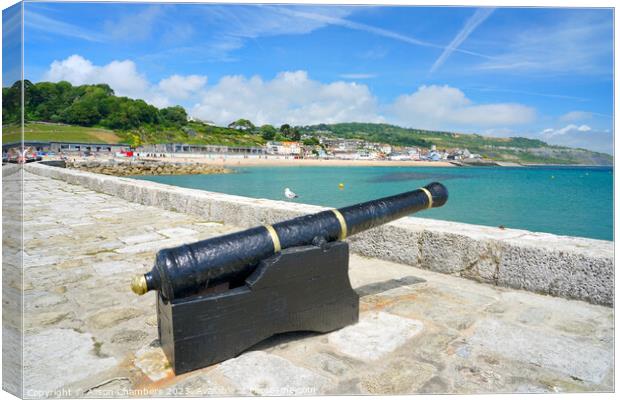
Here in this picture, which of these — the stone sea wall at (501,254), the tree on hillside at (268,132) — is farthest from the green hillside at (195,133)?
the stone sea wall at (501,254)

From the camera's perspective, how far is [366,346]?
2.59 metres

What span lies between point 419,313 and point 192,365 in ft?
5.19

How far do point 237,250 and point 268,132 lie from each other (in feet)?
448

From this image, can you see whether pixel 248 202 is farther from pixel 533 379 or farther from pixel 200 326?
pixel 533 379

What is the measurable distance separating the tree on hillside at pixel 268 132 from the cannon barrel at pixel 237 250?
436 feet

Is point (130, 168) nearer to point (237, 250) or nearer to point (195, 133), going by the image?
point (237, 250)

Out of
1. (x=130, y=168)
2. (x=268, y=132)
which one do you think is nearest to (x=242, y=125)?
(x=268, y=132)

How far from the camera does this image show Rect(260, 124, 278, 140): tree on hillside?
135 m

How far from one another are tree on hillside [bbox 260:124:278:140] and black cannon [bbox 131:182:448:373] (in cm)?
13321

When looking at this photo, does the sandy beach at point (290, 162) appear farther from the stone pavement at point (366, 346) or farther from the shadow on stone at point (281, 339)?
the shadow on stone at point (281, 339)

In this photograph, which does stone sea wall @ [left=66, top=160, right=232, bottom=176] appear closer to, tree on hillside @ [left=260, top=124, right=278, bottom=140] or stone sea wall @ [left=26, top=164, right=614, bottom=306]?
stone sea wall @ [left=26, top=164, right=614, bottom=306]

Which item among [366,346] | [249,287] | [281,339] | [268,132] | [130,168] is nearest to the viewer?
[249,287]

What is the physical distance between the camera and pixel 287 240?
269 cm

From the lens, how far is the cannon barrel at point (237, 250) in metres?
2.31
